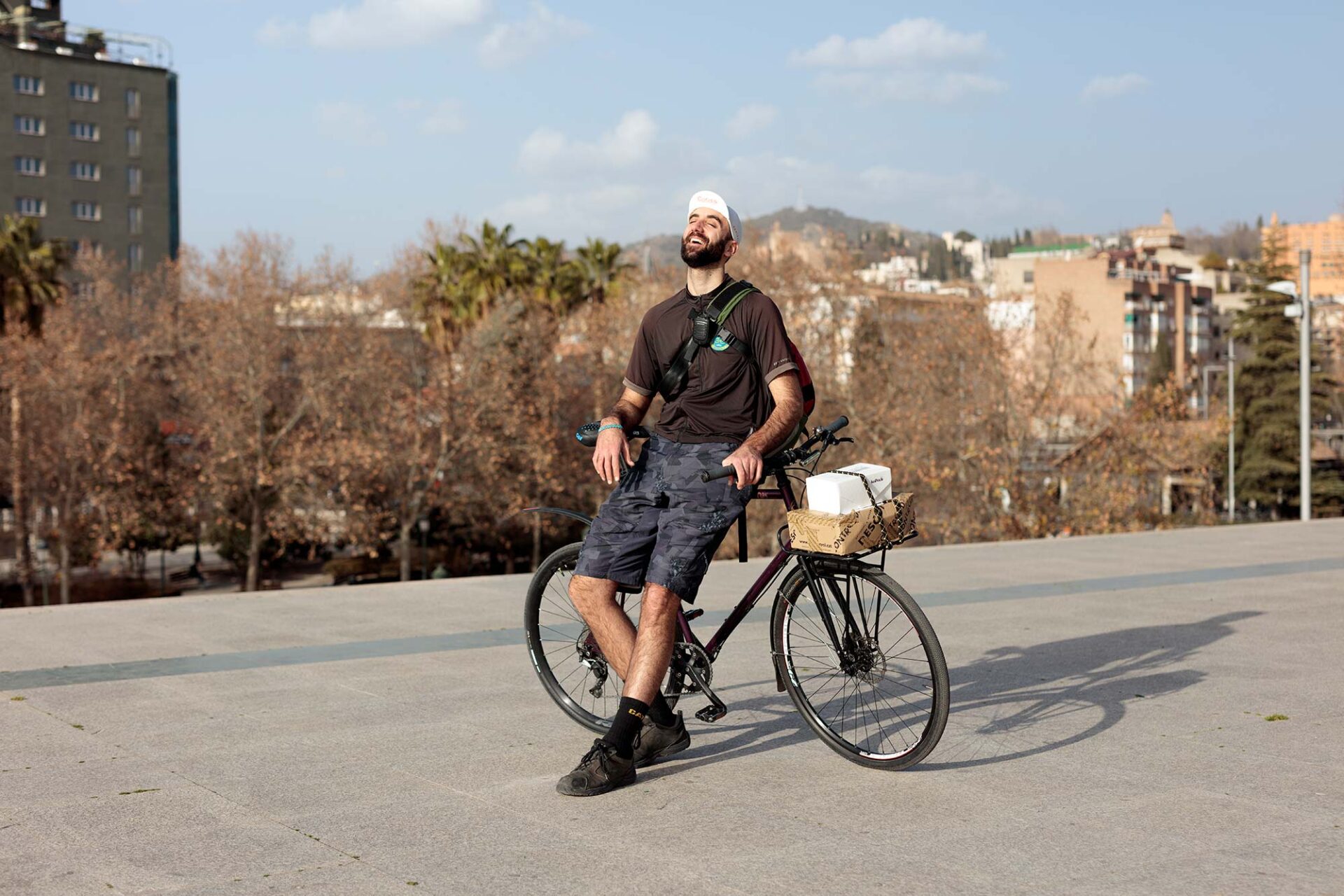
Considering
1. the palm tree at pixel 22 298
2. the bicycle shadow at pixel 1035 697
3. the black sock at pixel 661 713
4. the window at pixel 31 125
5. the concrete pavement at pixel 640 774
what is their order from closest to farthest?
the concrete pavement at pixel 640 774 < the black sock at pixel 661 713 < the bicycle shadow at pixel 1035 697 < the palm tree at pixel 22 298 < the window at pixel 31 125

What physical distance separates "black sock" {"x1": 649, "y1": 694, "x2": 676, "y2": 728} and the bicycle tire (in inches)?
17.5

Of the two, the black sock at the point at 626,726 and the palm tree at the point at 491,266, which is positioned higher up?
the palm tree at the point at 491,266

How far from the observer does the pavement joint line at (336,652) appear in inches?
268

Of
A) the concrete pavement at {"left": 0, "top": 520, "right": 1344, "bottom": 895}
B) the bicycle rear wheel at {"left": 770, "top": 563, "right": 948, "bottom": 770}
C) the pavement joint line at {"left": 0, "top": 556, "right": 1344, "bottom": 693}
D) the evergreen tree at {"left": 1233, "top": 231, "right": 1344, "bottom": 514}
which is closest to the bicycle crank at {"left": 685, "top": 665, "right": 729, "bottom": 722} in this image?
the concrete pavement at {"left": 0, "top": 520, "right": 1344, "bottom": 895}

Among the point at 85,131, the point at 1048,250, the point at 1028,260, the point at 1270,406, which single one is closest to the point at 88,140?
the point at 85,131

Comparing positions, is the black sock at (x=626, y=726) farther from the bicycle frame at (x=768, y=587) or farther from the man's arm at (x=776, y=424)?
the man's arm at (x=776, y=424)

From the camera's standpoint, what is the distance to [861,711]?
17.1 ft

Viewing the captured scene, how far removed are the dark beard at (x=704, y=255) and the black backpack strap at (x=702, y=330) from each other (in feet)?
0.36

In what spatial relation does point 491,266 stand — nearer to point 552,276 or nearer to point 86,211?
point 552,276

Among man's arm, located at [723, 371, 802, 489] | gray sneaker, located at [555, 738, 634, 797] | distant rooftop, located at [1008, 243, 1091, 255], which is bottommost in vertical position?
gray sneaker, located at [555, 738, 634, 797]

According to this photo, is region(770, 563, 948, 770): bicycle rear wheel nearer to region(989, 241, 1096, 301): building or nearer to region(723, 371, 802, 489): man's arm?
region(723, 371, 802, 489): man's arm

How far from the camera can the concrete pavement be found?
3865mm

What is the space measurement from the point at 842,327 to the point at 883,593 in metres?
36.2

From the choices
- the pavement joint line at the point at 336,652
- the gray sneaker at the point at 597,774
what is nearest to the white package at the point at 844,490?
the gray sneaker at the point at 597,774
